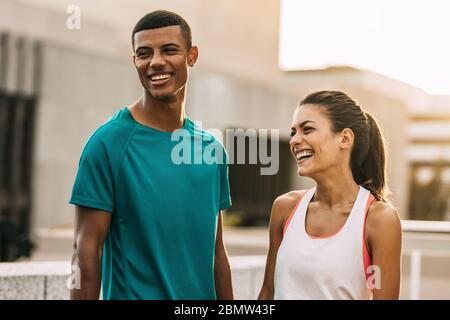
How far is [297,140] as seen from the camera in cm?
268

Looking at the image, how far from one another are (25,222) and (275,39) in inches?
400

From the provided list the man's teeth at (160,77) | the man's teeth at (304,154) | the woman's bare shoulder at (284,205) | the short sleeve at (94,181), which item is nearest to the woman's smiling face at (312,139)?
the man's teeth at (304,154)

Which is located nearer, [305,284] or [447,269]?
[305,284]

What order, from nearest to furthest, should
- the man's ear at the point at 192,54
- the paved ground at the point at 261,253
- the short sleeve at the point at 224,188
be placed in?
the man's ear at the point at 192,54 → the short sleeve at the point at 224,188 → the paved ground at the point at 261,253

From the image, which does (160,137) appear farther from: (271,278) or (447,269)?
(447,269)

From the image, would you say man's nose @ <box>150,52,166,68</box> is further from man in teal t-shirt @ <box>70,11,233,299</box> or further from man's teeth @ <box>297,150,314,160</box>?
man's teeth @ <box>297,150,314,160</box>

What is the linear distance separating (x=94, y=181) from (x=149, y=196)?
19 cm

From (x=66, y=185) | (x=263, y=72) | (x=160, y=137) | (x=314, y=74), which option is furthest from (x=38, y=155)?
(x=160, y=137)

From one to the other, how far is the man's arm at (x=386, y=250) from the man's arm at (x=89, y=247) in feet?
2.89

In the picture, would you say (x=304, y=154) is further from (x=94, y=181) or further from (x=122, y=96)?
(x=122, y=96)

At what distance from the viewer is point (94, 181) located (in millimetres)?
2617

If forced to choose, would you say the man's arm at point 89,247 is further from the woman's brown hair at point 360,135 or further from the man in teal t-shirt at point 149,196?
the woman's brown hair at point 360,135

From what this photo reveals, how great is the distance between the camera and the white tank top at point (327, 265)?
8.46ft
